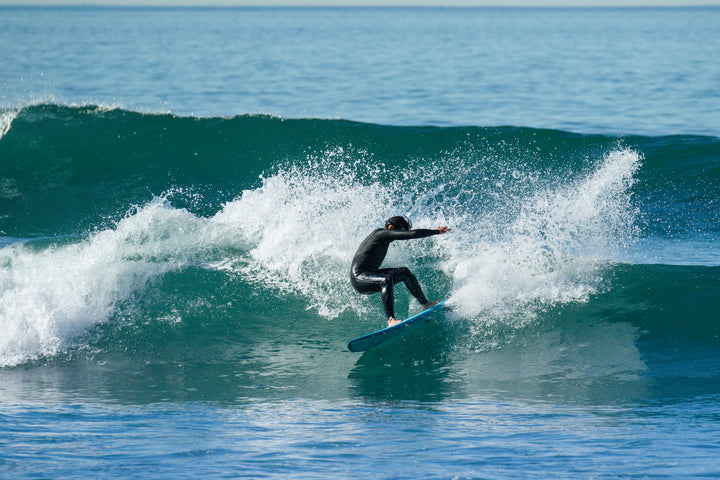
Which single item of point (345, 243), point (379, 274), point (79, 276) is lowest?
point (79, 276)

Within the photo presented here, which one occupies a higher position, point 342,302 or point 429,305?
point 429,305

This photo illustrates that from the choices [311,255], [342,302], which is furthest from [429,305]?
[311,255]

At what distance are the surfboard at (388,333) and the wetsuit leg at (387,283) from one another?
142 mm

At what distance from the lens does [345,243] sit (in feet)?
32.7

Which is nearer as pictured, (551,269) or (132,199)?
(551,269)

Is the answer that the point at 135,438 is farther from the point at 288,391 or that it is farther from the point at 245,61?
the point at 245,61

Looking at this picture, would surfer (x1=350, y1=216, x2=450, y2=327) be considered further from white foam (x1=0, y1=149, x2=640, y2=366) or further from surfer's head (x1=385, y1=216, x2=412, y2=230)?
white foam (x1=0, y1=149, x2=640, y2=366)

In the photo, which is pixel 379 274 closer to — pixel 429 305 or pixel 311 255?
pixel 429 305

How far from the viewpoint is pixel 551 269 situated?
8914 mm

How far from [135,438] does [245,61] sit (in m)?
39.1

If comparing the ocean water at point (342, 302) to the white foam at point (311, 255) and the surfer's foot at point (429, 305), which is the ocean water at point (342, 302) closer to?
the white foam at point (311, 255)

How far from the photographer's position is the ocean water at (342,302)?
→ 18.4ft

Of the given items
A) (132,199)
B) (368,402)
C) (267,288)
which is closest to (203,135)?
(132,199)

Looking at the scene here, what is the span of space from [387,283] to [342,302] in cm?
156
